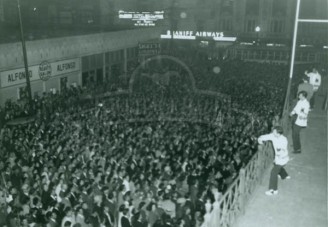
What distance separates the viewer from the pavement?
8953 millimetres

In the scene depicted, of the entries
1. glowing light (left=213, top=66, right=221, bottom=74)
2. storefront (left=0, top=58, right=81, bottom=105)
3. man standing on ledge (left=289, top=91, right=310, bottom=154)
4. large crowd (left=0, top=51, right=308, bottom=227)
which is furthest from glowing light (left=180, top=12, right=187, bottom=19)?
man standing on ledge (left=289, top=91, right=310, bottom=154)

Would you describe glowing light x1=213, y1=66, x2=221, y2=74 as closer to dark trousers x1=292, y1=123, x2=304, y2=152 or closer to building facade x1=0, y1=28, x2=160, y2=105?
building facade x1=0, y1=28, x2=160, y2=105

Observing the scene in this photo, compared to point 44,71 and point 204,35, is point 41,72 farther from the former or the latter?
point 204,35

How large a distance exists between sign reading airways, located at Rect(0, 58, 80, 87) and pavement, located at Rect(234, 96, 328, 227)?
1570 cm

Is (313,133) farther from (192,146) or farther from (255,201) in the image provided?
(255,201)

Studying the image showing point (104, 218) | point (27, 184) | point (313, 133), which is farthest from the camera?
point (313, 133)

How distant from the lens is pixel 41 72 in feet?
79.3

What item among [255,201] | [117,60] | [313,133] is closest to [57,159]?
[255,201]

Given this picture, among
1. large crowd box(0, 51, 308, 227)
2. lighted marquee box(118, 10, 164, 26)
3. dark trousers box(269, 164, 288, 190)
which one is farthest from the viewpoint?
lighted marquee box(118, 10, 164, 26)

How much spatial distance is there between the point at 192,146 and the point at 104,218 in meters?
5.00

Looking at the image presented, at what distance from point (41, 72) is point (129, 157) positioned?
13271 mm

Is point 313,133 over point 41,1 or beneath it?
beneath

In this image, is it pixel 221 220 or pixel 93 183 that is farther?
pixel 93 183

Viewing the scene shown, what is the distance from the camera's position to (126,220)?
9391 mm
